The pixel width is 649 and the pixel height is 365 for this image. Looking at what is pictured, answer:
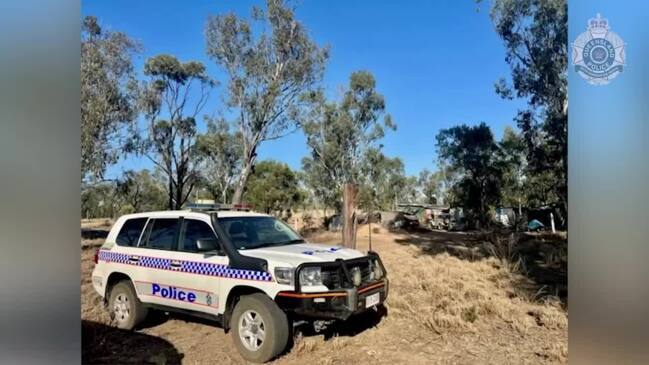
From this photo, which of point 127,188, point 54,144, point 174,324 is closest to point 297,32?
point 127,188

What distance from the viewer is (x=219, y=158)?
9305mm

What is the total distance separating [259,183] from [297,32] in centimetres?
455

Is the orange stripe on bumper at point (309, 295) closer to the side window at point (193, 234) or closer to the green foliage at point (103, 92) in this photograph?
the side window at point (193, 234)

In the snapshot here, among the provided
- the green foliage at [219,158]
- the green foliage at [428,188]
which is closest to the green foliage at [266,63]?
the green foliage at [219,158]

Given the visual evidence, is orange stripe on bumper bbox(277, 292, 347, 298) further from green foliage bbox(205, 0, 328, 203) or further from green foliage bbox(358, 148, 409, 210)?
green foliage bbox(358, 148, 409, 210)

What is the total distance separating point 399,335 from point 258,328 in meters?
1.90

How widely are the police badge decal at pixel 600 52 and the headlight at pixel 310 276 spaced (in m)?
2.75

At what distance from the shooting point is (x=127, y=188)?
272 inches

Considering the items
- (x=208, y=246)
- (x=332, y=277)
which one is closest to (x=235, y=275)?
(x=208, y=246)

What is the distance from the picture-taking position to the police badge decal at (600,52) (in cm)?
273

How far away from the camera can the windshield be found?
4.63m

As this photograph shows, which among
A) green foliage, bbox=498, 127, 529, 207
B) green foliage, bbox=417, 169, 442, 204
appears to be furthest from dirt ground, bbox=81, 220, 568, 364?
green foliage, bbox=417, 169, 442, 204

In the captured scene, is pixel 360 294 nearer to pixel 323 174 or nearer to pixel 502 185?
pixel 323 174

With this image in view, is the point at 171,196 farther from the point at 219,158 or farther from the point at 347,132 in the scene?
the point at 347,132
